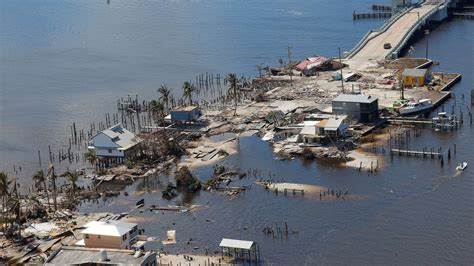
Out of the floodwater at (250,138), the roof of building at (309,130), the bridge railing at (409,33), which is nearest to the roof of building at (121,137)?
the floodwater at (250,138)

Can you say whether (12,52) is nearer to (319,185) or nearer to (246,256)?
(319,185)

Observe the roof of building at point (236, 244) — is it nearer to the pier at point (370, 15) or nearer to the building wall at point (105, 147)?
the building wall at point (105, 147)

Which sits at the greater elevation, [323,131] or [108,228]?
[323,131]

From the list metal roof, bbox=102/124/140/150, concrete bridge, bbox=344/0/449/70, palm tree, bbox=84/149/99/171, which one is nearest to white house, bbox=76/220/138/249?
palm tree, bbox=84/149/99/171

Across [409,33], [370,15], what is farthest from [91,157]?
[370,15]

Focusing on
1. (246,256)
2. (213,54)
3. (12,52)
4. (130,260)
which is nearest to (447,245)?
(246,256)

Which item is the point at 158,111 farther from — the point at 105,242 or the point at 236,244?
the point at 236,244
